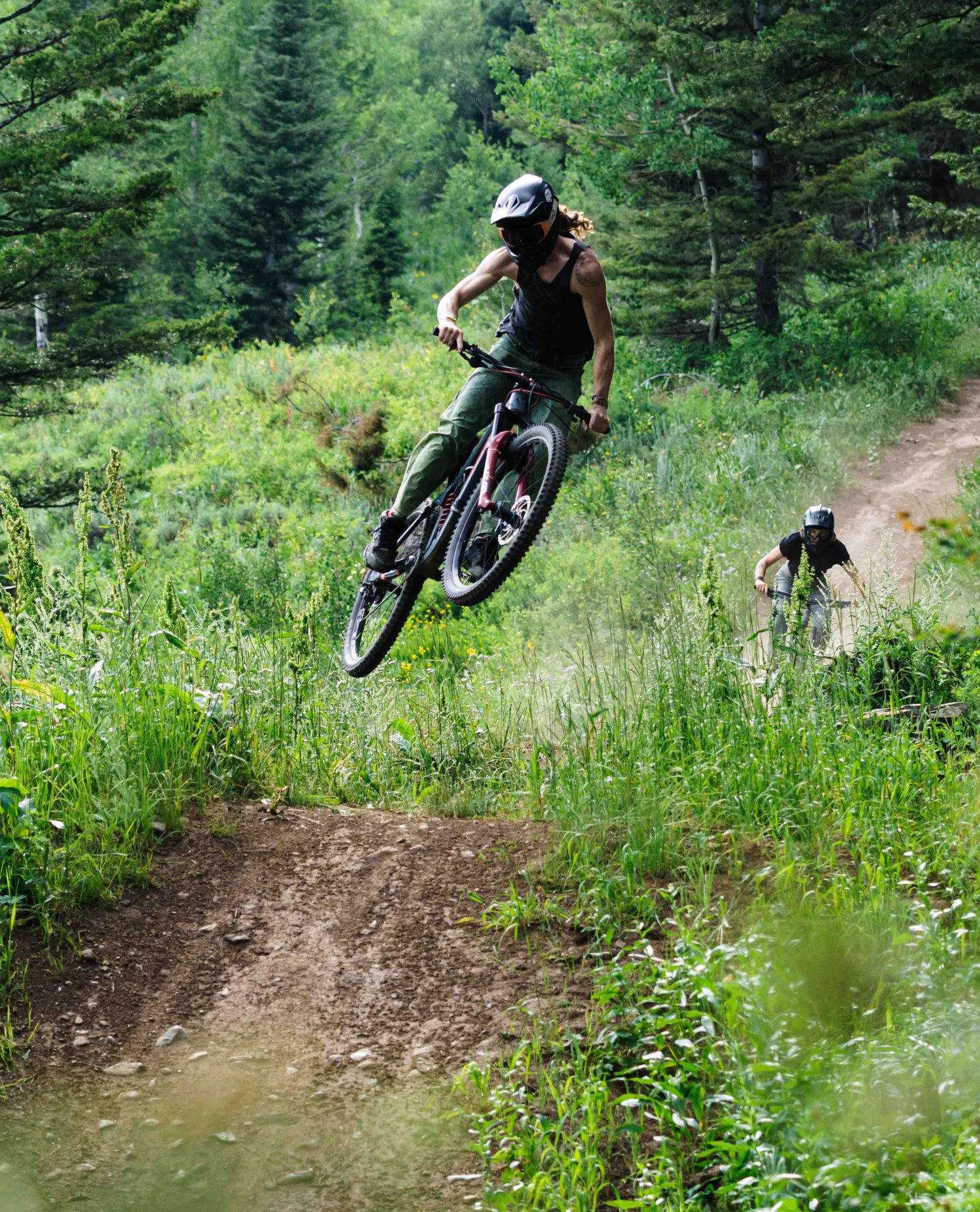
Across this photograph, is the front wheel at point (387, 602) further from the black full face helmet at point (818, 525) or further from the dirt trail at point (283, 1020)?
the black full face helmet at point (818, 525)

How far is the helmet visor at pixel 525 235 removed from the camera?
5512mm

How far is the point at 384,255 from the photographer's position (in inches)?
Answer: 1281

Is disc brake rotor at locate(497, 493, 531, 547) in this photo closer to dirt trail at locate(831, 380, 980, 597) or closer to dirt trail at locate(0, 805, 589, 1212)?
dirt trail at locate(0, 805, 589, 1212)

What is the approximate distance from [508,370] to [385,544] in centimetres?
138

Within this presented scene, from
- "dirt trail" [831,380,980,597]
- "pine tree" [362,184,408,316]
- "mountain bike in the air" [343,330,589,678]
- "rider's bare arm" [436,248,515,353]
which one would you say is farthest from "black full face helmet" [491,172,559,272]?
"pine tree" [362,184,408,316]

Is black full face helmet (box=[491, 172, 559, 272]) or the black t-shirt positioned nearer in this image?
black full face helmet (box=[491, 172, 559, 272])

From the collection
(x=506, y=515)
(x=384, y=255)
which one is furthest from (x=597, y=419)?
(x=384, y=255)

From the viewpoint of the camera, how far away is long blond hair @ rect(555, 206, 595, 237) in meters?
5.88

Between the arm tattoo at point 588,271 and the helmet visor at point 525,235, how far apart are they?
0.27 metres

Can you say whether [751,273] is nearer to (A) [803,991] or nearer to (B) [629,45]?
(B) [629,45]

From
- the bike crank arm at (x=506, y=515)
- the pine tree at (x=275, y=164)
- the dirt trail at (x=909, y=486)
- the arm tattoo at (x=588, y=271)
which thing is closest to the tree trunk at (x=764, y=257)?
the dirt trail at (x=909, y=486)

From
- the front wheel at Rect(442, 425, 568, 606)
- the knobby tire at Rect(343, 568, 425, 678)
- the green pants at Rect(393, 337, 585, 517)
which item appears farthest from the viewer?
the knobby tire at Rect(343, 568, 425, 678)

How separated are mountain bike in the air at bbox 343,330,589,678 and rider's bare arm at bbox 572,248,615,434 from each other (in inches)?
4.5

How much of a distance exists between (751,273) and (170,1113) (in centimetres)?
1682
